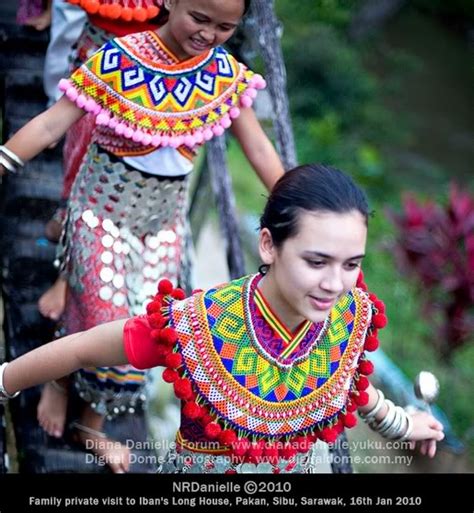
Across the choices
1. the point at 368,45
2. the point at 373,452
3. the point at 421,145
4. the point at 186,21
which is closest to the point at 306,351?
the point at 186,21

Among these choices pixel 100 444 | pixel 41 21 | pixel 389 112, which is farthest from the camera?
pixel 389 112

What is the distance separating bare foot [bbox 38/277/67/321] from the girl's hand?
48.1 inches

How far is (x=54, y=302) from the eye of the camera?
3266mm

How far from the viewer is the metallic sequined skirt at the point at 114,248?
293 centimetres

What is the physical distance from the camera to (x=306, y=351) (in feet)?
7.49

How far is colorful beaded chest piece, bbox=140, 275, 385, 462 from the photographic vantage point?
7.27ft

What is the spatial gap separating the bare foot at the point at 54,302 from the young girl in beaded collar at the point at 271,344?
3.00 feet

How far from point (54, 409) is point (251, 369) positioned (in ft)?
3.69

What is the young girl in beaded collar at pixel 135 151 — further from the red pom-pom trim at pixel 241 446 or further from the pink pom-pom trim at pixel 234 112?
the red pom-pom trim at pixel 241 446

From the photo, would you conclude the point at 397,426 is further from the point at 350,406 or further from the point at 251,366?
the point at 251,366

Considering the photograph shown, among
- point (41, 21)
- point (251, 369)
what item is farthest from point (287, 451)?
point (41, 21)

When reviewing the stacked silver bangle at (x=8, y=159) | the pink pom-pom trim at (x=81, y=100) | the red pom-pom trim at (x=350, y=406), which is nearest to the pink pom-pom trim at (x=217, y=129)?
the pink pom-pom trim at (x=81, y=100)

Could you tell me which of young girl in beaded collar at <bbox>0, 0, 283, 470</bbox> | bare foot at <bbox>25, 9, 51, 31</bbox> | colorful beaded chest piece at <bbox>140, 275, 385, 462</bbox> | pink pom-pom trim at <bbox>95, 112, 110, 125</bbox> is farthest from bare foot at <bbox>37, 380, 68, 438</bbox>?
bare foot at <bbox>25, 9, 51, 31</bbox>

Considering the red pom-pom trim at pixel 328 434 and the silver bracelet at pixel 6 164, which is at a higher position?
the silver bracelet at pixel 6 164
